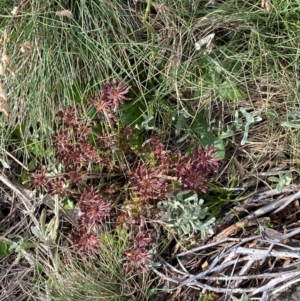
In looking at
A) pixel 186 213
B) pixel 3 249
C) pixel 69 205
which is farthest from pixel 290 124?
pixel 3 249

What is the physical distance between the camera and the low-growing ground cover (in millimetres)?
1527

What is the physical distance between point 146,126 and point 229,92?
0.87 ft

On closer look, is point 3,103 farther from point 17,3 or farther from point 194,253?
point 194,253

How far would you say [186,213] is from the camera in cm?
152

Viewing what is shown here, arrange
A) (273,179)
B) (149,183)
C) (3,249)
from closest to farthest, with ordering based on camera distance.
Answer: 1. (149,183)
2. (273,179)
3. (3,249)

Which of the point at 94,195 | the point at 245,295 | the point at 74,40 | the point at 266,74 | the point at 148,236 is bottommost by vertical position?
the point at 245,295

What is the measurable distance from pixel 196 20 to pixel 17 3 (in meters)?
0.53

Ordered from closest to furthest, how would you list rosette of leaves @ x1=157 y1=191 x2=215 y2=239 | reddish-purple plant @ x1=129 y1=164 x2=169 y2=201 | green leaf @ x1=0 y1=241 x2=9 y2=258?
reddish-purple plant @ x1=129 y1=164 x2=169 y2=201 → rosette of leaves @ x1=157 y1=191 x2=215 y2=239 → green leaf @ x1=0 y1=241 x2=9 y2=258

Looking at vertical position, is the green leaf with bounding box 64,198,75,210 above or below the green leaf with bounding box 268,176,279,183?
below

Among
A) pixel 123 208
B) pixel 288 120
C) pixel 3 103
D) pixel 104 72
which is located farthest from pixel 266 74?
pixel 3 103

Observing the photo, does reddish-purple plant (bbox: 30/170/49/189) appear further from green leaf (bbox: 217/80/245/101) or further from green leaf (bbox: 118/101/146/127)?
green leaf (bbox: 217/80/245/101)

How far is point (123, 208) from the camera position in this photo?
1.57 m

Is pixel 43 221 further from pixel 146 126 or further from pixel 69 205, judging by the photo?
pixel 146 126

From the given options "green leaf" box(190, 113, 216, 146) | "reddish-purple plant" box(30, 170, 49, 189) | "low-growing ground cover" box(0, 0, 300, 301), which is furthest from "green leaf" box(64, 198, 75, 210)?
"green leaf" box(190, 113, 216, 146)
